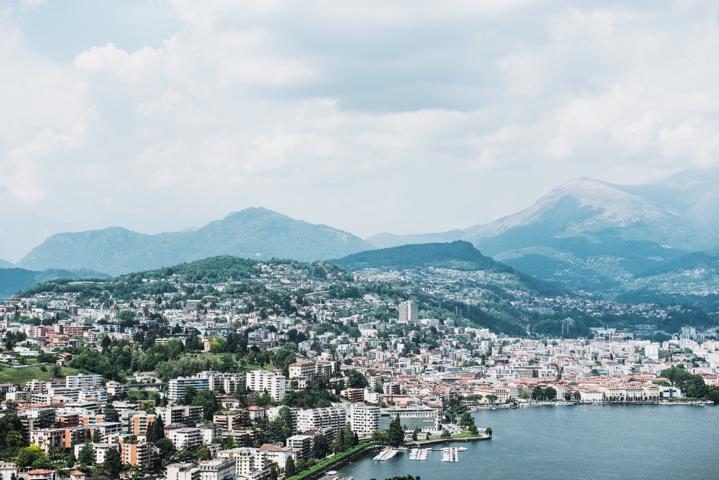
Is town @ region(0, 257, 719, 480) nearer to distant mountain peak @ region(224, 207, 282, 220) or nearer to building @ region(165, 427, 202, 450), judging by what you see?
building @ region(165, 427, 202, 450)

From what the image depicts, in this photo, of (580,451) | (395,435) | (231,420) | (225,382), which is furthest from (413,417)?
(231,420)

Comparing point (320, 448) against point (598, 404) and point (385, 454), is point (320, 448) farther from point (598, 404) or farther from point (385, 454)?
point (598, 404)

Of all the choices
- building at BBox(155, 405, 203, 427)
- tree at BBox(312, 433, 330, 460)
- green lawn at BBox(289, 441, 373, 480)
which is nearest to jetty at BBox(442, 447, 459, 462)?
green lawn at BBox(289, 441, 373, 480)

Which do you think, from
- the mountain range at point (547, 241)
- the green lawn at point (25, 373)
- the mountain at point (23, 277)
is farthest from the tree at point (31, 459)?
the mountain range at point (547, 241)

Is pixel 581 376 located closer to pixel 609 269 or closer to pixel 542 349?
pixel 542 349

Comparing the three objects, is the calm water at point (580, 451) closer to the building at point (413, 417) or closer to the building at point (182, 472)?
the building at point (413, 417)

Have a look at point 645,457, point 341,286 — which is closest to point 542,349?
point 341,286
